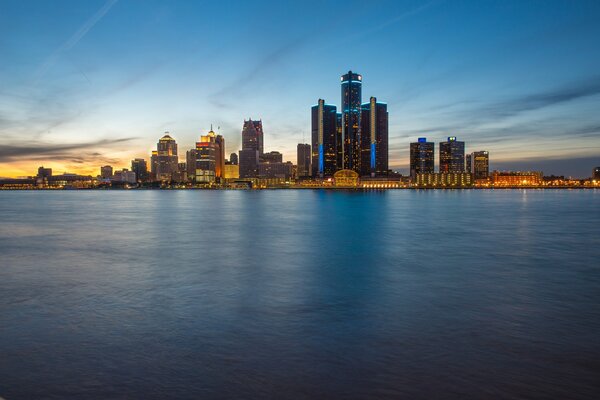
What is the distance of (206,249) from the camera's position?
3381cm

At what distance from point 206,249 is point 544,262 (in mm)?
24181

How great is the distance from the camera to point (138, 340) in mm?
12758

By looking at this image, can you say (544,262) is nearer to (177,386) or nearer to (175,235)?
(177,386)

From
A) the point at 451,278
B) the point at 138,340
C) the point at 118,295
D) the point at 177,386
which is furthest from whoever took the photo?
the point at 451,278

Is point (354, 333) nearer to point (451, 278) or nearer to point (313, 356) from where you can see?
point (313, 356)

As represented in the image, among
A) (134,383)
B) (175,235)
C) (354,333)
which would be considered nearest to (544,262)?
(354,333)

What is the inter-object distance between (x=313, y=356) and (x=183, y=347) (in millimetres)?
3780

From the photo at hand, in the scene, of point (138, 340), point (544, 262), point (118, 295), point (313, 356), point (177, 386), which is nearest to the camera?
point (177, 386)

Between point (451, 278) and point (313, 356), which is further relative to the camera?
point (451, 278)

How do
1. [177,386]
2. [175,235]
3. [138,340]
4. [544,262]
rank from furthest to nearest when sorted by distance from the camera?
[175,235], [544,262], [138,340], [177,386]

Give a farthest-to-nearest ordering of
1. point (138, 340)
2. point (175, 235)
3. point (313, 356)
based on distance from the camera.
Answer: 1. point (175, 235)
2. point (138, 340)
3. point (313, 356)

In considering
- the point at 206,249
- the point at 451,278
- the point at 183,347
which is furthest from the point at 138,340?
the point at 206,249

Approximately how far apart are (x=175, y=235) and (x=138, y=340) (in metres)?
32.5

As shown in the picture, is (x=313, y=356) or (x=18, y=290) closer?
(x=313, y=356)
